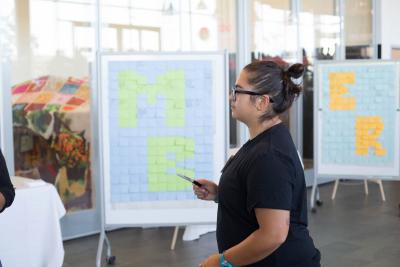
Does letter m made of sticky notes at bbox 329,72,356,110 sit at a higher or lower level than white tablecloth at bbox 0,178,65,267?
higher

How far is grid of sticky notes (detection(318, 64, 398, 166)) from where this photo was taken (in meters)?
5.57

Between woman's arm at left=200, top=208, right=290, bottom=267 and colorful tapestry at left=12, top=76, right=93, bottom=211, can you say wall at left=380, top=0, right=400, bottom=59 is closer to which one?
colorful tapestry at left=12, top=76, right=93, bottom=211

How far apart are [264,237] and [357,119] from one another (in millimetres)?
4474

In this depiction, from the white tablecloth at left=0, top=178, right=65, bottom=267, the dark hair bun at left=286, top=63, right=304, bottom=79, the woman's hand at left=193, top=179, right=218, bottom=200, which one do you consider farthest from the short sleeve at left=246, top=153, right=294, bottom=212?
the white tablecloth at left=0, top=178, right=65, bottom=267

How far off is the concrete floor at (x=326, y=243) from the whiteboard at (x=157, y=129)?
1.46 ft

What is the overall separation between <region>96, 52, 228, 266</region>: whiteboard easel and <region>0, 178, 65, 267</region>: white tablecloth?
0.49 meters

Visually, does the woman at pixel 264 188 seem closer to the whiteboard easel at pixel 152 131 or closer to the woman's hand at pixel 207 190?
the woman's hand at pixel 207 190

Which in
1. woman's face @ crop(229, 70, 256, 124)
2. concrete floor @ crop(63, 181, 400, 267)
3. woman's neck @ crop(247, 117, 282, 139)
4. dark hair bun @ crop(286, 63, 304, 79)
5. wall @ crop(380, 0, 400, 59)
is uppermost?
wall @ crop(380, 0, 400, 59)

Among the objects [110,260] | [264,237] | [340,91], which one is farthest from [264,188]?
[340,91]

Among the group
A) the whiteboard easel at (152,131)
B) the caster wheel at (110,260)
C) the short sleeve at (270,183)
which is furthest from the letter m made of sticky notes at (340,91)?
the short sleeve at (270,183)

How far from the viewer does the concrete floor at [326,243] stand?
12.9 ft

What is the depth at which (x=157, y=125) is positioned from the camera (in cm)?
375

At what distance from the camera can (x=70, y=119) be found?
15.3 feet

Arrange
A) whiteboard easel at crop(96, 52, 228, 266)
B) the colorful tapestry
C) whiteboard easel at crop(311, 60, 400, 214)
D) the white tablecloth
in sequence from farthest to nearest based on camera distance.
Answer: whiteboard easel at crop(311, 60, 400, 214), the colorful tapestry, whiteboard easel at crop(96, 52, 228, 266), the white tablecloth
